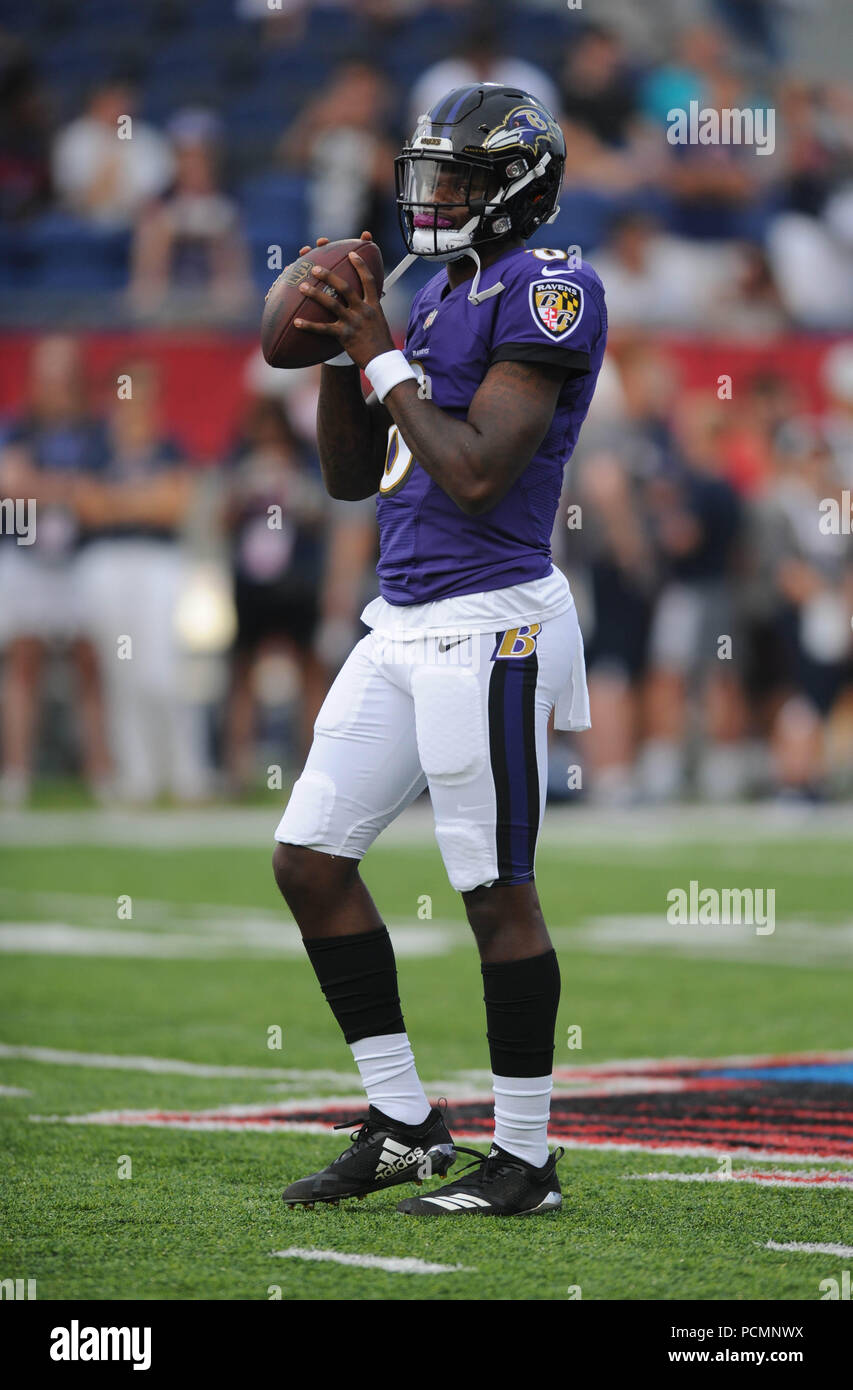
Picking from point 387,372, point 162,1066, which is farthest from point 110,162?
point 387,372

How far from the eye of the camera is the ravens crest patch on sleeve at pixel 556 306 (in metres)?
4.04

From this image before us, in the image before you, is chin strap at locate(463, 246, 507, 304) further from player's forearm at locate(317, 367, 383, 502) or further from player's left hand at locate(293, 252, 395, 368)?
player's forearm at locate(317, 367, 383, 502)

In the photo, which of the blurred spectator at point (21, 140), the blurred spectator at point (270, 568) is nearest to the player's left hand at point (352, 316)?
the blurred spectator at point (270, 568)

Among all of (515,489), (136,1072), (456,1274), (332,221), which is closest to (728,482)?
(332,221)

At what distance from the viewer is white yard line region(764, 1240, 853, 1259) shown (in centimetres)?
369

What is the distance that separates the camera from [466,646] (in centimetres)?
416

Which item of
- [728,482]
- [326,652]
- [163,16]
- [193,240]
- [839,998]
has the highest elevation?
[163,16]

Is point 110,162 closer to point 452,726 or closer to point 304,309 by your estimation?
point 304,309

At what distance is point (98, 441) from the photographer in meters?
12.9

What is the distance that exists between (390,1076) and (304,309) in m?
1.53

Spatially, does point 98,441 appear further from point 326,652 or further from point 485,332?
point 485,332

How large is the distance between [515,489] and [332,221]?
11.9 meters

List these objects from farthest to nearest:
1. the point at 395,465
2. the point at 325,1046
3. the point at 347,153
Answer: the point at 347,153 → the point at 325,1046 → the point at 395,465

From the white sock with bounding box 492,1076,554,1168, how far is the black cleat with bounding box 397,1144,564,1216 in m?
0.02
